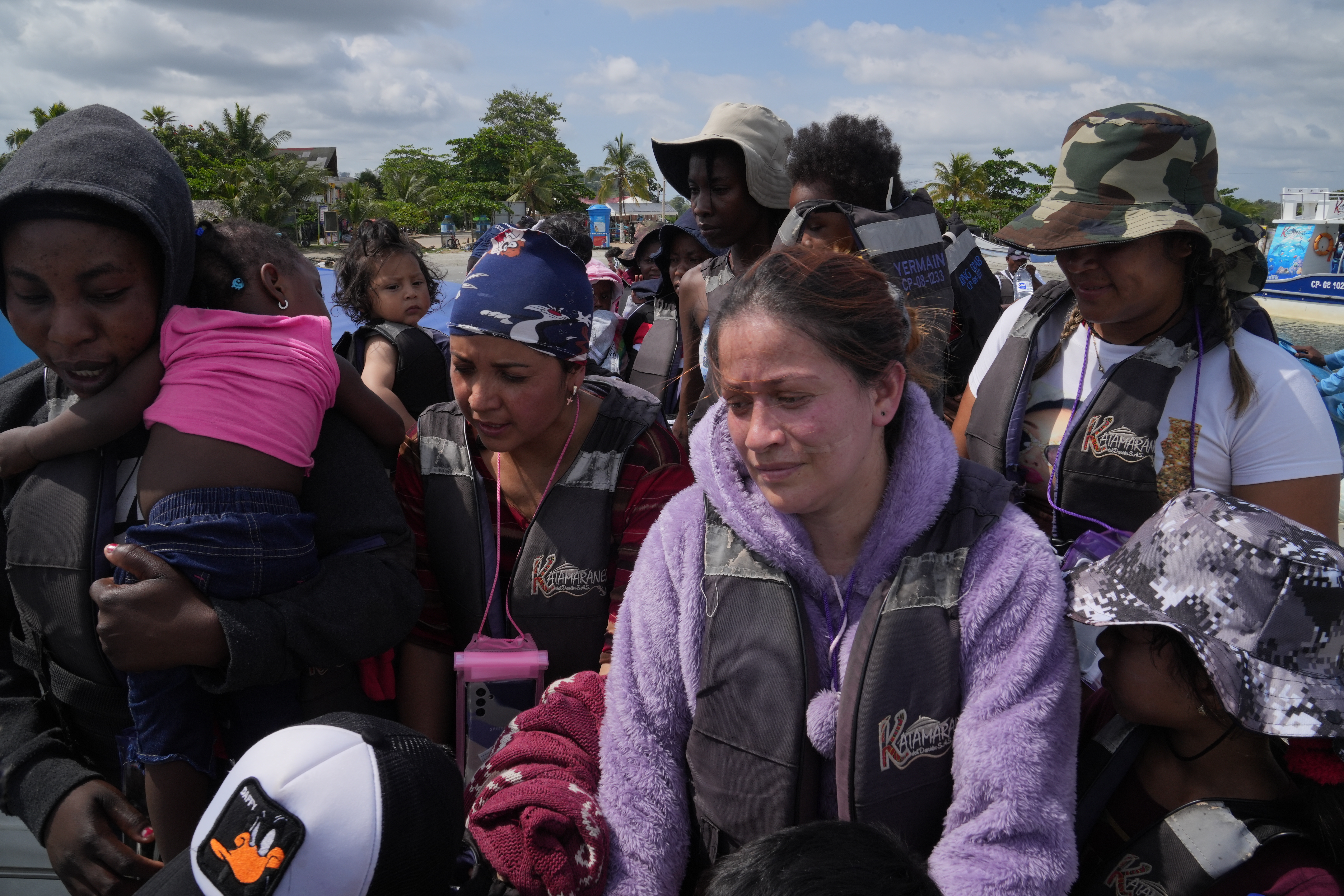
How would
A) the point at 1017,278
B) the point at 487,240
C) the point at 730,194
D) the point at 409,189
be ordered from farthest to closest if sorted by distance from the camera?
the point at 409,189 < the point at 1017,278 < the point at 730,194 < the point at 487,240

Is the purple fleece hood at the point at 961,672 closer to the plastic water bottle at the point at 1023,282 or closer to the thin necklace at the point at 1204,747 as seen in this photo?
the thin necklace at the point at 1204,747

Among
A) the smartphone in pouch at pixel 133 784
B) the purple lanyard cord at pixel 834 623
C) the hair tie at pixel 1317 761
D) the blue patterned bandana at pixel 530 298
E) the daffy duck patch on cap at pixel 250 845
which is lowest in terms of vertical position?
the smartphone in pouch at pixel 133 784

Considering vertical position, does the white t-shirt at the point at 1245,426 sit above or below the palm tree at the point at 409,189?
below

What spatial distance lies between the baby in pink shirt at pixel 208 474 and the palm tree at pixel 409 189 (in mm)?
55061

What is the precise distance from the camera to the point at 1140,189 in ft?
7.84

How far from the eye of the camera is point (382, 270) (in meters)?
4.36

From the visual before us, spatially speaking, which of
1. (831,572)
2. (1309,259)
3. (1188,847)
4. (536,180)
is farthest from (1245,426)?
(536,180)

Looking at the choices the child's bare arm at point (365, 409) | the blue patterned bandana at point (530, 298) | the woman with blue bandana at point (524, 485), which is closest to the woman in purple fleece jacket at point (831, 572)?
the woman with blue bandana at point (524, 485)

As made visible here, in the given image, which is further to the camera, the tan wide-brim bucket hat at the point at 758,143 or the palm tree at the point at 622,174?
the palm tree at the point at 622,174

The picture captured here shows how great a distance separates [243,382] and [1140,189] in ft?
7.91

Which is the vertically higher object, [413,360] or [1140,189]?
[1140,189]

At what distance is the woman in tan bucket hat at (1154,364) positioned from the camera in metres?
2.17

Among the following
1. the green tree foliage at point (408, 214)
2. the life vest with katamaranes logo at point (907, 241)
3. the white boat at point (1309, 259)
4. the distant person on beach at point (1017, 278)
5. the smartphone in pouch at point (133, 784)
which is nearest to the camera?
the smartphone in pouch at point (133, 784)

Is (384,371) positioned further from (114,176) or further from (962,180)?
(962,180)
